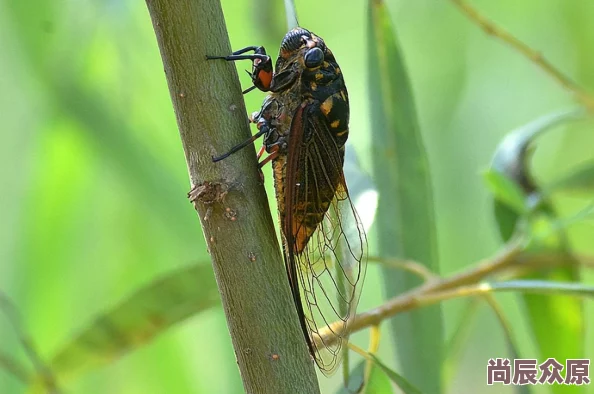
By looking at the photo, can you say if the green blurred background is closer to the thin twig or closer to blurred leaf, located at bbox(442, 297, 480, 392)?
blurred leaf, located at bbox(442, 297, 480, 392)

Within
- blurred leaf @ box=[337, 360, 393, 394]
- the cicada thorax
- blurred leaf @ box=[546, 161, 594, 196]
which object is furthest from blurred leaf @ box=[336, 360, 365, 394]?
blurred leaf @ box=[546, 161, 594, 196]

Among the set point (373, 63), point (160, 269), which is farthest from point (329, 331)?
point (160, 269)

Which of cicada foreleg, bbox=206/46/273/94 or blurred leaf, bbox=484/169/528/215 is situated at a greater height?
blurred leaf, bbox=484/169/528/215

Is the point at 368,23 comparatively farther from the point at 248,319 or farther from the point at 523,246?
the point at 248,319

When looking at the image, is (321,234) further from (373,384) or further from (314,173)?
(373,384)

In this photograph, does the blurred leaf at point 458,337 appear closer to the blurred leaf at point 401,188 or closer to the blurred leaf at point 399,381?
the blurred leaf at point 401,188

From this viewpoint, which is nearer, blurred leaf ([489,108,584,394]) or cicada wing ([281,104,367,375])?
cicada wing ([281,104,367,375])

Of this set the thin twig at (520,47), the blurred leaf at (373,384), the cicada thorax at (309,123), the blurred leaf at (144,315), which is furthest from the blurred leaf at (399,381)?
the thin twig at (520,47)

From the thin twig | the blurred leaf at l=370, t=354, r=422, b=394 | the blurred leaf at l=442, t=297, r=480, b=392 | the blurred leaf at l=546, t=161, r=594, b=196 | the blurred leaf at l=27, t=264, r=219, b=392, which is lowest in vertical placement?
the blurred leaf at l=370, t=354, r=422, b=394
